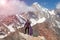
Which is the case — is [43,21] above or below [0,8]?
below

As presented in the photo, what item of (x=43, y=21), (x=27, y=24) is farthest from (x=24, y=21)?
(x=43, y=21)

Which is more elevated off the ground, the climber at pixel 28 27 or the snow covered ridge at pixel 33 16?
the snow covered ridge at pixel 33 16

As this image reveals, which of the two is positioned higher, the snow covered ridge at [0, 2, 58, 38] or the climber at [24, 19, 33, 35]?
the snow covered ridge at [0, 2, 58, 38]

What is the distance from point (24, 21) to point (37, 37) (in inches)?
11.8

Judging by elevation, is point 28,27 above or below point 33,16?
below

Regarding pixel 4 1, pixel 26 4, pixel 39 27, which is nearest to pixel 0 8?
pixel 4 1

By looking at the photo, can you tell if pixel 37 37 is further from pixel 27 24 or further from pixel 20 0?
pixel 20 0

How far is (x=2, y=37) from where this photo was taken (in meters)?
3.38

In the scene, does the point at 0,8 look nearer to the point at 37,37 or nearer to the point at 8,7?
the point at 8,7

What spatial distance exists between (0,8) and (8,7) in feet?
0.40

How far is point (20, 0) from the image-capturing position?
350 centimetres

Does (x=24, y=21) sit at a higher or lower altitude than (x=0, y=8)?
lower

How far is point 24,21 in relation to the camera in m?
3.42

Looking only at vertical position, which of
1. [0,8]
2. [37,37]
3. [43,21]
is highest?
[0,8]
